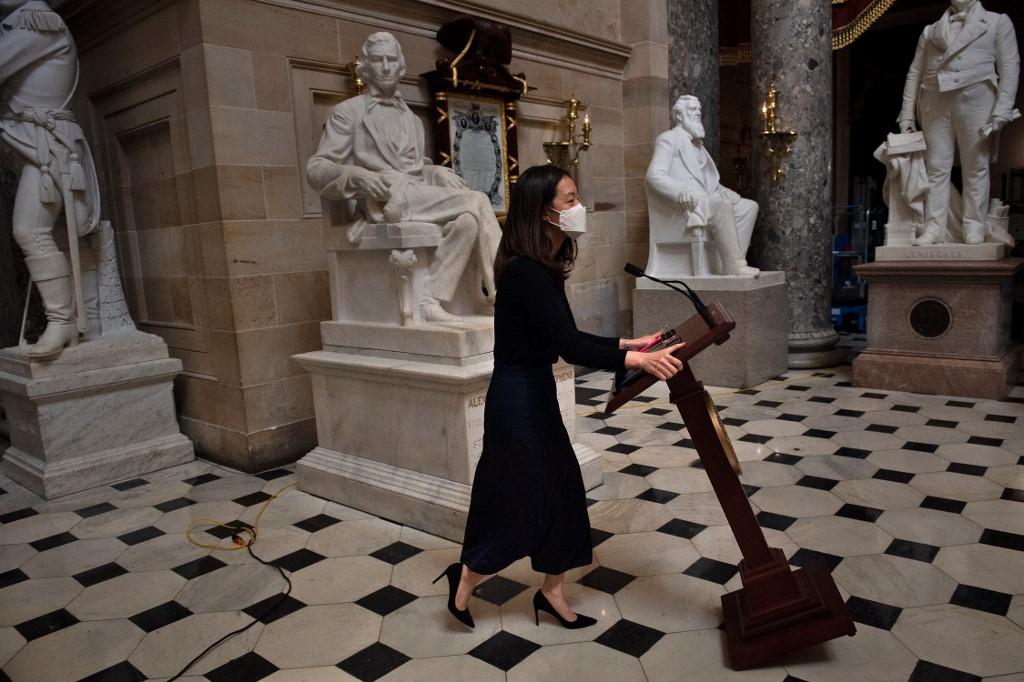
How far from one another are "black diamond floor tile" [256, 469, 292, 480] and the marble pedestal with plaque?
0.39 m

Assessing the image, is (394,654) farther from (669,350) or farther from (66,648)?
(669,350)

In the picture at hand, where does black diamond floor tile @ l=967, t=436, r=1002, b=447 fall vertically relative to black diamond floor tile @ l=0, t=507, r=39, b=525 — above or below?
below

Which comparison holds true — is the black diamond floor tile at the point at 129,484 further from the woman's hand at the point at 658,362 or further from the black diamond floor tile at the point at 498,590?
the woman's hand at the point at 658,362

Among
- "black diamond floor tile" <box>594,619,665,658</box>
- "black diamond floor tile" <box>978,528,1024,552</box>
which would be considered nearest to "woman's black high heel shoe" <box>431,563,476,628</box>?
"black diamond floor tile" <box>594,619,665,658</box>

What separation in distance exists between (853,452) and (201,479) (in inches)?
145

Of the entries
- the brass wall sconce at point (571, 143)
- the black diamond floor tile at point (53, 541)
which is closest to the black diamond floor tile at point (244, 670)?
the black diamond floor tile at point (53, 541)

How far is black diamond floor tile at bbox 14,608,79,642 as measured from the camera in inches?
104

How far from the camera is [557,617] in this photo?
8.11 feet

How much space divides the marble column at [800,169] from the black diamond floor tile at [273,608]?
482cm

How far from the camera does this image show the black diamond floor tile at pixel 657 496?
3.56 metres

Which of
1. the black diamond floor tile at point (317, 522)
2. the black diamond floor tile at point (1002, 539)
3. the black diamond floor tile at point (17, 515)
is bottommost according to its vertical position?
the black diamond floor tile at point (1002, 539)

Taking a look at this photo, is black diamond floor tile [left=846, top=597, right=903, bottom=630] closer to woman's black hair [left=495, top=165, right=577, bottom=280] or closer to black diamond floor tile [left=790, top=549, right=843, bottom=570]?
black diamond floor tile [left=790, top=549, right=843, bottom=570]

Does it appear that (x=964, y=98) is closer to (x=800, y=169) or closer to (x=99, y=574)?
(x=800, y=169)

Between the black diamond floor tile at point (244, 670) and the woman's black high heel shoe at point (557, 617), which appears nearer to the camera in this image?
the black diamond floor tile at point (244, 670)
